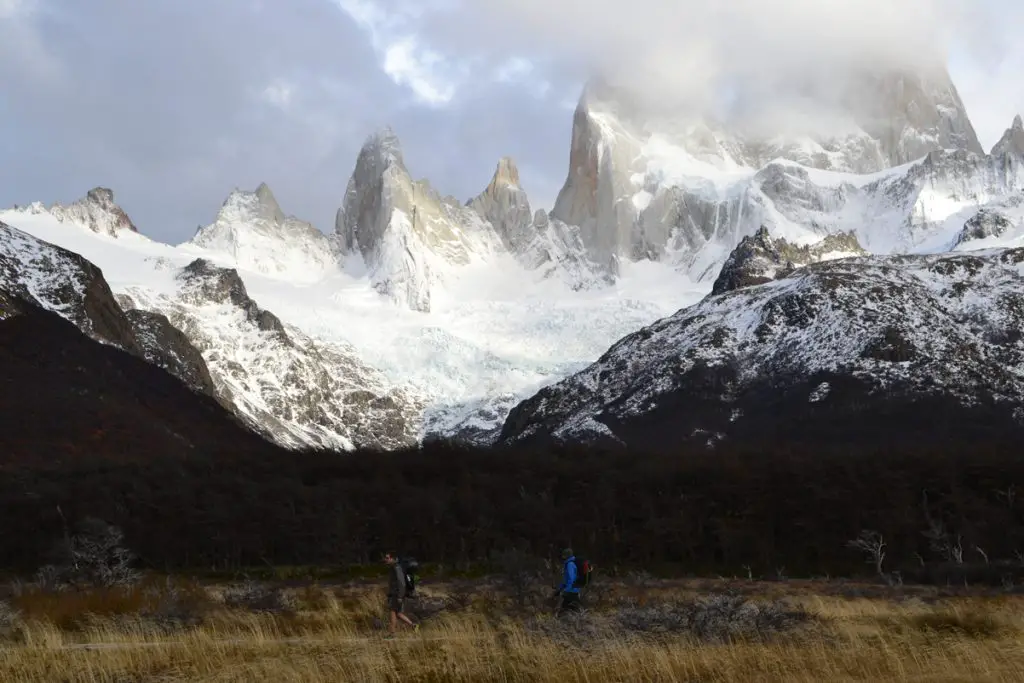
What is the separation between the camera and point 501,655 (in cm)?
1889

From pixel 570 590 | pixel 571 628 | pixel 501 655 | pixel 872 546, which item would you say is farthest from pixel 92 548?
pixel 501 655

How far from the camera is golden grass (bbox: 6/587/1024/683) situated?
17953 mm

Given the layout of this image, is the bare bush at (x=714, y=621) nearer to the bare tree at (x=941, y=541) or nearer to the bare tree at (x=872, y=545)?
the bare tree at (x=872, y=545)

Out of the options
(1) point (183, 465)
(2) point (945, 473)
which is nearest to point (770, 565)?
(2) point (945, 473)

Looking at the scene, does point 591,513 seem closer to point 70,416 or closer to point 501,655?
point 70,416

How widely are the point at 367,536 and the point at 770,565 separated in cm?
4167

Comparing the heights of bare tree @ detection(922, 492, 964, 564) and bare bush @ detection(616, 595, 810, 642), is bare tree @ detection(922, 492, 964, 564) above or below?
below

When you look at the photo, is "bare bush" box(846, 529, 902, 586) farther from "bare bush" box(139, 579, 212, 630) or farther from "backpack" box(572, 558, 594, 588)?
"bare bush" box(139, 579, 212, 630)

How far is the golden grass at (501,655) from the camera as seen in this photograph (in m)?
18.0

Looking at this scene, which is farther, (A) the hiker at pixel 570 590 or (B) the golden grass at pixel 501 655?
(A) the hiker at pixel 570 590

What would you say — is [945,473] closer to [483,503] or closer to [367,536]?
[483,503]

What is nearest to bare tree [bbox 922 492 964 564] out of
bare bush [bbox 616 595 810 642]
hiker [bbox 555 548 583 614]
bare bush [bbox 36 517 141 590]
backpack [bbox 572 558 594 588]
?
bare bush [bbox 36 517 141 590]

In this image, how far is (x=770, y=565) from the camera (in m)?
101

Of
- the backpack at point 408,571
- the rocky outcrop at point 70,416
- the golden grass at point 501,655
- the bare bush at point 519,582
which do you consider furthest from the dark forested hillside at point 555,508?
the golden grass at point 501,655
